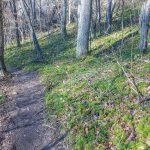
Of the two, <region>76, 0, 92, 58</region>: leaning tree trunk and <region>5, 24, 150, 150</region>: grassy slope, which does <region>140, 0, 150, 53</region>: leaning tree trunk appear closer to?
<region>5, 24, 150, 150</region>: grassy slope

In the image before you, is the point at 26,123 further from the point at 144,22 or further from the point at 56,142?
the point at 144,22

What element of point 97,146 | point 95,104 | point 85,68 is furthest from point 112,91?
point 85,68

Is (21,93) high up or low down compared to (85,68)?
down

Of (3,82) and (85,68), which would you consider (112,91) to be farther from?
(3,82)

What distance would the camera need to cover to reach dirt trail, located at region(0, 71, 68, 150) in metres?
8.97

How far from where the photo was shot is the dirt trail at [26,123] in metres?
8.97

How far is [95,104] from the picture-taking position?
9.56m

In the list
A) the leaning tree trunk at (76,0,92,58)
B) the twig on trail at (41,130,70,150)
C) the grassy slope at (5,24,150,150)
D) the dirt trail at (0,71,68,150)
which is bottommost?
the dirt trail at (0,71,68,150)

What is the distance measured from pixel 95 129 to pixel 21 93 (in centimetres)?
602

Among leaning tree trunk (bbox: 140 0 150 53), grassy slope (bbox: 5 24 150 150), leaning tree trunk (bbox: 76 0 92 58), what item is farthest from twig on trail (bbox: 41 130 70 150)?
leaning tree trunk (bbox: 76 0 92 58)

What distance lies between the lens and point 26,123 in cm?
1037

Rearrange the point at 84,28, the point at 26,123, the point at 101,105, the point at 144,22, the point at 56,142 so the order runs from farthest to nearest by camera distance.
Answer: the point at 84,28 < the point at 144,22 < the point at 26,123 < the point at 101,105 < the point at 56,142

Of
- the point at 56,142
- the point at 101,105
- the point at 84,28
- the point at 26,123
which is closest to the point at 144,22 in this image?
the point at 84,28

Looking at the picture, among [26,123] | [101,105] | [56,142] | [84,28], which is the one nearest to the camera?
[56,142]
